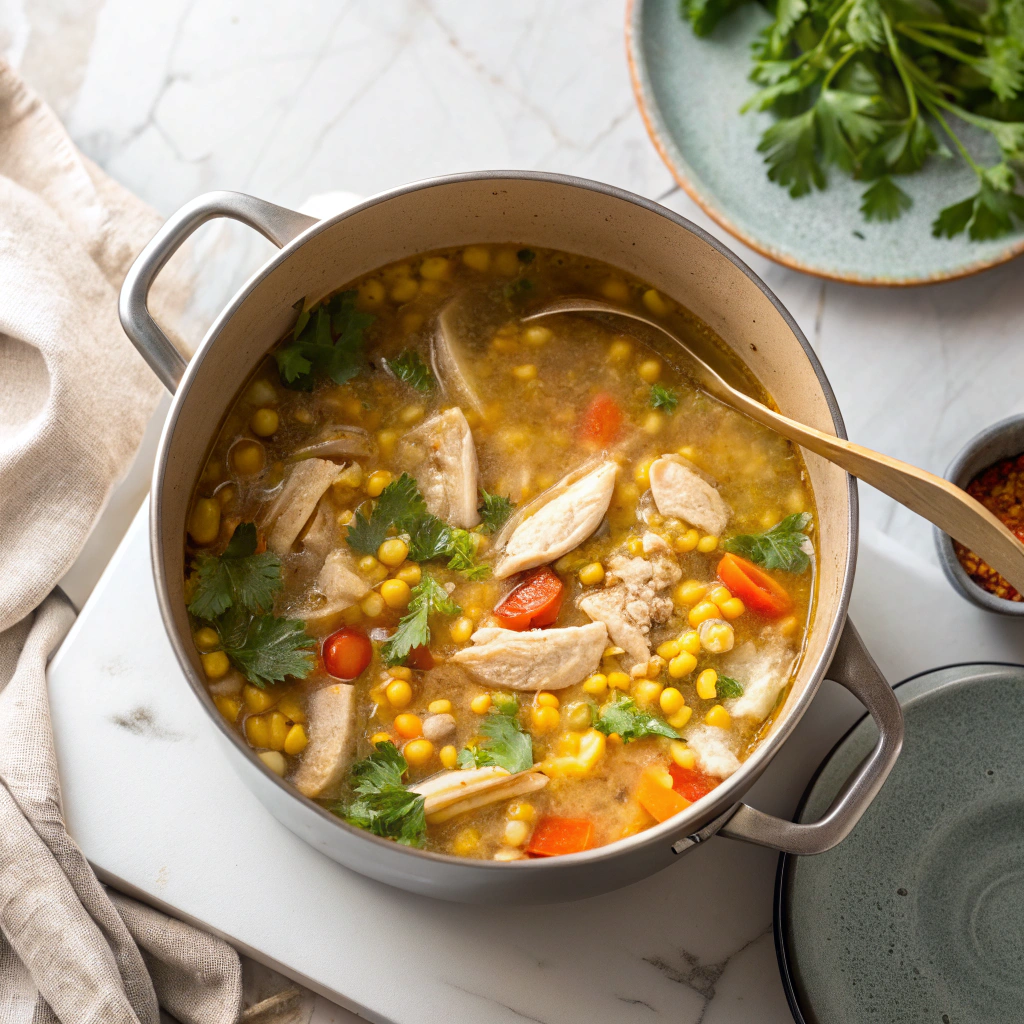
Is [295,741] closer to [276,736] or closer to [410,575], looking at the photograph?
[276,736]

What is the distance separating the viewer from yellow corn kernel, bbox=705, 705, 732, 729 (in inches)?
86.8

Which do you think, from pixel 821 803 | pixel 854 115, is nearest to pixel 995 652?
pixel 821 803

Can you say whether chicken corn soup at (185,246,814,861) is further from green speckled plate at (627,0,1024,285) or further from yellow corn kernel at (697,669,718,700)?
green speckled plate at (627,0,1024,285)

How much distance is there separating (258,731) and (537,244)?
1331 millimetres

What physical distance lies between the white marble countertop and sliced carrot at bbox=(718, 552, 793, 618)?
728 millimetres

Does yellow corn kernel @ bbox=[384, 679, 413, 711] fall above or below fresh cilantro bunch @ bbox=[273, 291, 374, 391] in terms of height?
below

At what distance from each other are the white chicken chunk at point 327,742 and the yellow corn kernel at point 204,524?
0.43 metres

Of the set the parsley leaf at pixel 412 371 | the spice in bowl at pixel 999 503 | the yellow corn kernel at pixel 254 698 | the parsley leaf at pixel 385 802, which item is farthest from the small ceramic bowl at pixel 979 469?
the yellow corn kernel at pixel 254 698

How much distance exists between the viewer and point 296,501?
7.36ft

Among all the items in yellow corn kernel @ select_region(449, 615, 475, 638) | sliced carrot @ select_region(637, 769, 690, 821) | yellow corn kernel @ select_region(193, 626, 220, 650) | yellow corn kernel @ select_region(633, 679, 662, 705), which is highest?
yellow corn kernel @ select_region(193, 626, 220, 650)

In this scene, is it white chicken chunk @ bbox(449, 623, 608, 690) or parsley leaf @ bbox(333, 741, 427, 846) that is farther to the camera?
white chicken chunk @ bbox(449, 623, 608, 690)

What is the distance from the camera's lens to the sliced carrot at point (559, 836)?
2.10m

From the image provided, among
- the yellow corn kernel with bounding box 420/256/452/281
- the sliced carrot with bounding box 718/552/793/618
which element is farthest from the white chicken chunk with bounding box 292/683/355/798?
the yellow corn kernel with bounding box 420/256/452/281

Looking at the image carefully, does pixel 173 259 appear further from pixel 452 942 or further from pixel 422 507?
pixel 452 942
